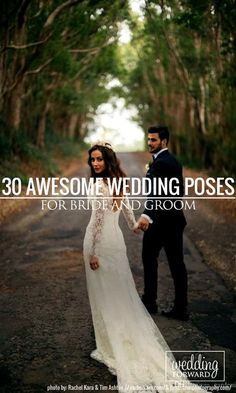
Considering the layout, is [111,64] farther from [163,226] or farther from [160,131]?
Answer: [163,226]

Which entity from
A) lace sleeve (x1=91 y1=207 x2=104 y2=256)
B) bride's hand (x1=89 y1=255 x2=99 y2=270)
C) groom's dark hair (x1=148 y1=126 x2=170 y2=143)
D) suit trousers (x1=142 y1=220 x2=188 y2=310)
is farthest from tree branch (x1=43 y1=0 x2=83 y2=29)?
bride's hand (x1=89 y1=255 x2=99 y2=270)

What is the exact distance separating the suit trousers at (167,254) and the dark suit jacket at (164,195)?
7 centimetres

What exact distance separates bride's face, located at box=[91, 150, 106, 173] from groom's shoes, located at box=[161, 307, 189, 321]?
214 cm

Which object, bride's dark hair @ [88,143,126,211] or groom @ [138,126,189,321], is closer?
bride's dark hair @ [88,143,126,211]

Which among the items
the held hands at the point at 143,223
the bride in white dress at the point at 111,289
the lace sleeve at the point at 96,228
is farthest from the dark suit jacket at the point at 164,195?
the lace sleeve at the point at 96,228

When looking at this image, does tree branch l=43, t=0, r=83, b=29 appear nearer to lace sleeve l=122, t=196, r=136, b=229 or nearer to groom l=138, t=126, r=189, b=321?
groom l=138, t=126, r=189, b=321

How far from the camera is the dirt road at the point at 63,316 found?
13.8 ft

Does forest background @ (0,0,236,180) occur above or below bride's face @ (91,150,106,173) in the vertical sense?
above

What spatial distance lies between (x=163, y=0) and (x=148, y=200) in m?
14.2

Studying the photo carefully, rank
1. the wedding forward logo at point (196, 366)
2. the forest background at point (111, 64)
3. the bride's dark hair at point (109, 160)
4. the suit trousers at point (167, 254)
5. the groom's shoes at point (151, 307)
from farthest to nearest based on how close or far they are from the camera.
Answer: the forest background at point (111, 64) → the groom's shoes at point (151, 307) → the suit trousers at point (167, 254) → the bride's dark hair at point (109, 160) → the wedding forward logo at point (196, 366)

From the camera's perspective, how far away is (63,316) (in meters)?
5.61

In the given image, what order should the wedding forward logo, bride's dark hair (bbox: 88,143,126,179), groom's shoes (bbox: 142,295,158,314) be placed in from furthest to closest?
groom's shoes (bbox: 142,295,158,314)
bride's dark hair (bbox: 88,143,126,179)
the wedding forward logo

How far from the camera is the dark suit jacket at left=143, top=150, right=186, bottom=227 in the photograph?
215 inches

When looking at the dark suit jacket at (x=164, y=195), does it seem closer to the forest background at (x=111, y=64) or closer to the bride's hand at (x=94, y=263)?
the bride's hand at (x=94, y=263)
